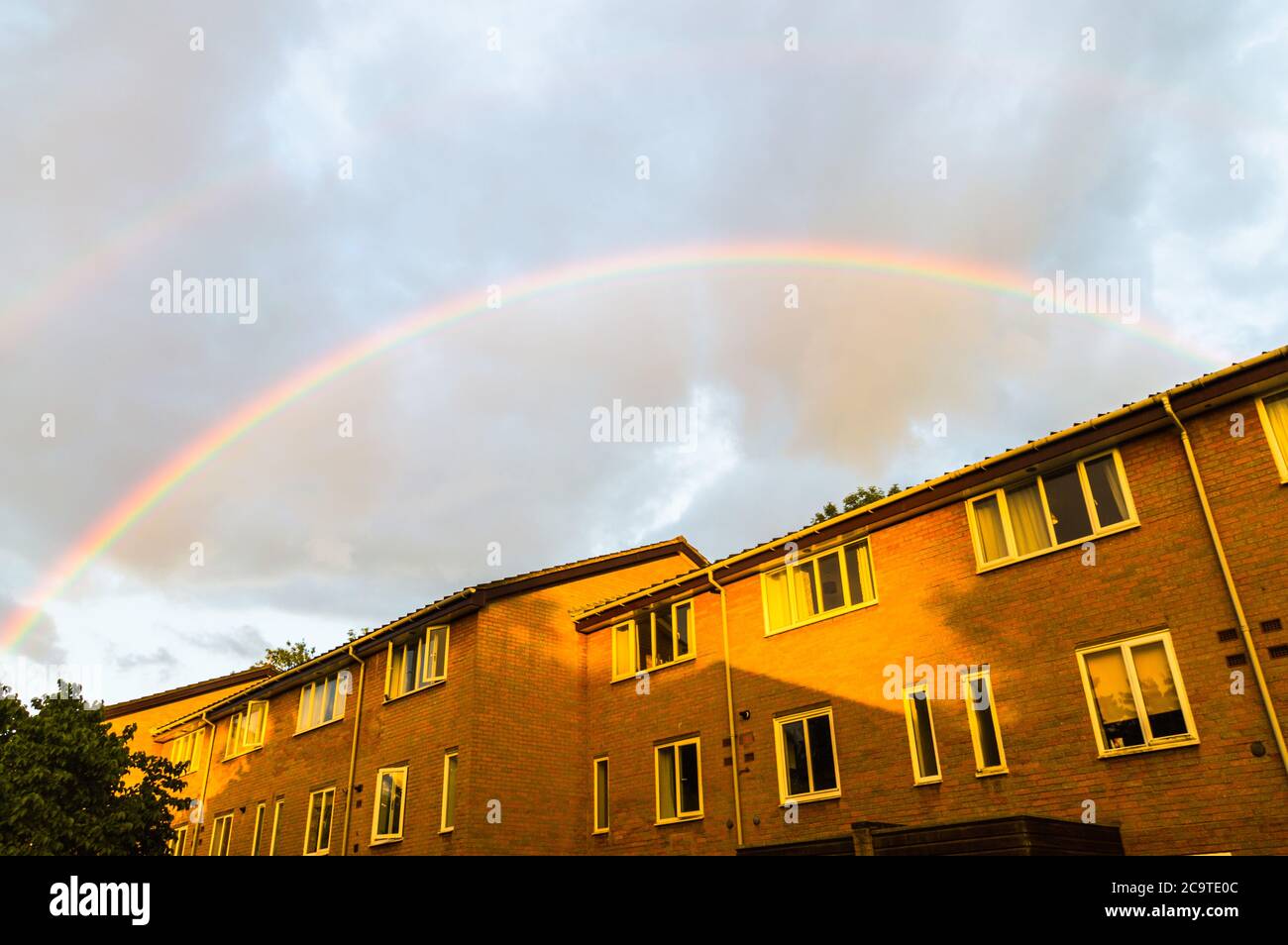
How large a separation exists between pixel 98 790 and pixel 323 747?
5993 mm

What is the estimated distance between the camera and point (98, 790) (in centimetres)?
2409

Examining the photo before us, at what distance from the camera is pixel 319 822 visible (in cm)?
2566

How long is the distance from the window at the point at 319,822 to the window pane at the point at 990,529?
19.6 metres

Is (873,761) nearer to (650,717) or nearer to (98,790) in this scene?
(650,717)

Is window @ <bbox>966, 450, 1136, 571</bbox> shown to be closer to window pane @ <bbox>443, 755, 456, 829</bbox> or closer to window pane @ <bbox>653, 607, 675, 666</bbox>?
window pane @ <bbox>653, 607, 675, 666</bbox>

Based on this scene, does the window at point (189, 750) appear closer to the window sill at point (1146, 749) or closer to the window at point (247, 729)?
the window at point (247, 729)

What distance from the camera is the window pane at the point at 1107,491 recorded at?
587 inches

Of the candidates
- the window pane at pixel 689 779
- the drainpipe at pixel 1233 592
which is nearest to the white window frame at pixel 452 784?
the window pane at pixel 689 779

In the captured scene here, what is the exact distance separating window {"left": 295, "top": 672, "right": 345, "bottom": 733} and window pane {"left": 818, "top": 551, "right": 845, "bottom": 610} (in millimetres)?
15788

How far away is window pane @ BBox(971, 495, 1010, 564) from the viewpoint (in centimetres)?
1645
